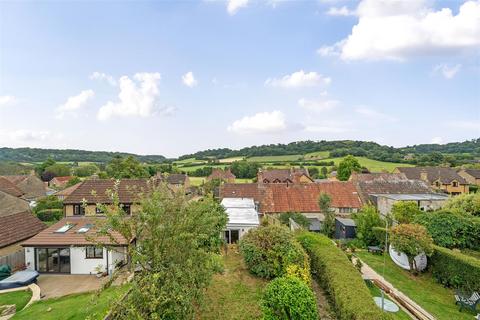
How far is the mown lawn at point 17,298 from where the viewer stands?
593 inches

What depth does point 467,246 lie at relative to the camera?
2291 centimetres

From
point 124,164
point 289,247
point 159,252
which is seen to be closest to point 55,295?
point 159,252

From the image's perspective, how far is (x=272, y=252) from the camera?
49.0 ft

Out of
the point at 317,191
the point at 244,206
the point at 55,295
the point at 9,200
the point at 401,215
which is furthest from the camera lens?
the point at 317,191

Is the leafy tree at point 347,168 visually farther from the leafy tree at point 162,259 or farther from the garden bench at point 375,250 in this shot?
the leafy tree at point 162,259

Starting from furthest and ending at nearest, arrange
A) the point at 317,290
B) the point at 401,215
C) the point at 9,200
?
the point at 9,200 < the point at 401,215 < the point at 317,290

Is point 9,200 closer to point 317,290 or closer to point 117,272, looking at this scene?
point 117,272

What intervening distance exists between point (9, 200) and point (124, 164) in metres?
26.6

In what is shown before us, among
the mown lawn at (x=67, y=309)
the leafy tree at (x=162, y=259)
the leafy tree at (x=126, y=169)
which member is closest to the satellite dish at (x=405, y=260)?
the leafy tree at (x=162, y=259)

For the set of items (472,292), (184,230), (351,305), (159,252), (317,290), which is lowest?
(472,292)

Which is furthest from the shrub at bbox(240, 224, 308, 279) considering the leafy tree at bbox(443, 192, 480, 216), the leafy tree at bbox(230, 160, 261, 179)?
the leafy tree at bbox(230, 160, 261, 179)

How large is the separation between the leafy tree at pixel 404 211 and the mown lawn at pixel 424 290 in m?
6.08

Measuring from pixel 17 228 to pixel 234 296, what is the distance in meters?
20.8

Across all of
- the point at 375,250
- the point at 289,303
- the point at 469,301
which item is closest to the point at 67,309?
the point at 289,303
